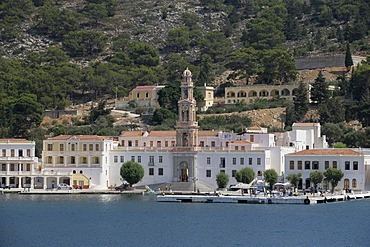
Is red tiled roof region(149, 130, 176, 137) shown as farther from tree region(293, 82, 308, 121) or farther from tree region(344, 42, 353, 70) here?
tree region(344, 42, 353, 70)

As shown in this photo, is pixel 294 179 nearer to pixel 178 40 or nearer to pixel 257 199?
pixel 257 199

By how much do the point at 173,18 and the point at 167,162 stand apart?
252ft

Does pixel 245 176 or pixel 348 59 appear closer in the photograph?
pixel 245 176

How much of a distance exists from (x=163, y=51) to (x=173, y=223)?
8977 cm

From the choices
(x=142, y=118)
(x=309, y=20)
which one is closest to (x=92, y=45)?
(x=309, y=20)

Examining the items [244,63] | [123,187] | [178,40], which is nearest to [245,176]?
[123,187]

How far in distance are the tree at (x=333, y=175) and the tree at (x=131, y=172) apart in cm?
1394

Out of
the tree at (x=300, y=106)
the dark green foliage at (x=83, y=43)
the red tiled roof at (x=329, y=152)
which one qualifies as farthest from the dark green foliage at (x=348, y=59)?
the red tiled roof at (x=329, y=152)

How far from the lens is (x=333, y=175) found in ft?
305

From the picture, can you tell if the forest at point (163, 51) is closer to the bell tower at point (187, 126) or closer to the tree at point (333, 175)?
the tree at point (333, 175)

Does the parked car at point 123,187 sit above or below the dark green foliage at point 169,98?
below

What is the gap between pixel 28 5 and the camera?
17788 cm

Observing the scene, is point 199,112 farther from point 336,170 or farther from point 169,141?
point 336,170

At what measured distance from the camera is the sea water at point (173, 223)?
2621 inches
